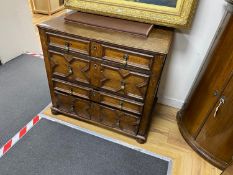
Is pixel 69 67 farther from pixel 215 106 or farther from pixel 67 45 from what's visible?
pixel 215 106

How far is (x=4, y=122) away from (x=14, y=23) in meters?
1.45

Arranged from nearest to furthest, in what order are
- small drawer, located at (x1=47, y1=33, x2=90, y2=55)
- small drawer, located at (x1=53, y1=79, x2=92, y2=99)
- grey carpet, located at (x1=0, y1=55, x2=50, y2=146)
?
A: 1. small drawer, located at (x1=47, y1=33, x2=90, y2=55)
2. small drawer, located at (x1=53, y1=79, x2=92, y2=99)
3. grey carpet, located at (x1=0, y1=55, x2=50, y2=146)

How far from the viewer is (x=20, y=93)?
2102 millimetres

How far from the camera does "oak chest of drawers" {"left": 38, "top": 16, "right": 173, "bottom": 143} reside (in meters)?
1.23

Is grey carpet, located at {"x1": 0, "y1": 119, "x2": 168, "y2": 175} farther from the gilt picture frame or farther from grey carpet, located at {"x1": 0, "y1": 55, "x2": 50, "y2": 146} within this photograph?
the gilt picture frame

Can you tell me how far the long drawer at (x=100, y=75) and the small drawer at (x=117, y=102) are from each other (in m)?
0.05

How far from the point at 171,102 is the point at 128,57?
1025 mm

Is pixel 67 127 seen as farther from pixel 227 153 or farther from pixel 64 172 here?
pixel 227 153

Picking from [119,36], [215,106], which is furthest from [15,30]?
[215,106]

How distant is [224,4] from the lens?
4.51ft

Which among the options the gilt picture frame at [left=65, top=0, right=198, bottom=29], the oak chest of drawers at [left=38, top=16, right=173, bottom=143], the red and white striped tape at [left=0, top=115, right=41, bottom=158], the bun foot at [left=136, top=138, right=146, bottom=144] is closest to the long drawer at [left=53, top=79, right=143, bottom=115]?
the oak chest of drawers at [left=38, top=16, right=173, bottom=143]

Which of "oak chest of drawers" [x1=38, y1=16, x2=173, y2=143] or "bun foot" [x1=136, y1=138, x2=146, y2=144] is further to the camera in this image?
"bun foot" [x1=136, y1=138, x2=146, y2=144]

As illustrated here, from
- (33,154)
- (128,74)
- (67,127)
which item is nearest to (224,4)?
(128,74)

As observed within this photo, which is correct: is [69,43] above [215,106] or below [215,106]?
above
